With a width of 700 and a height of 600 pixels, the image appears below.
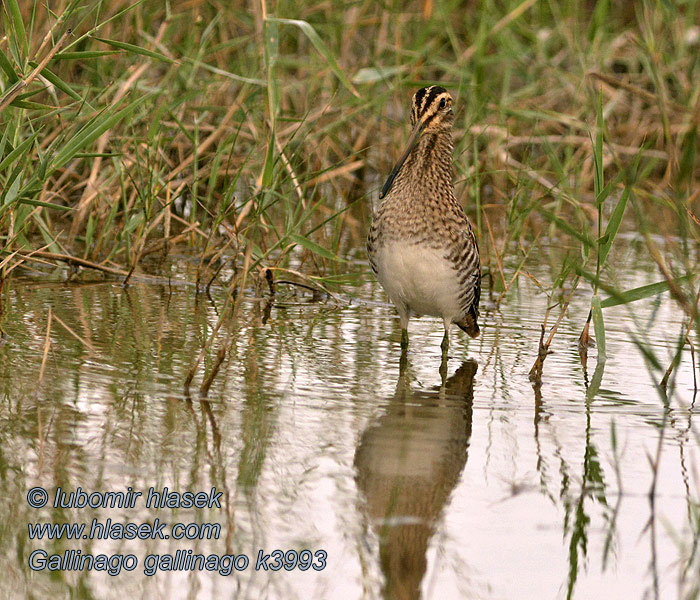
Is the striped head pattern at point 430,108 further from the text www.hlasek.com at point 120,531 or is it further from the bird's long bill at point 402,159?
the text www.hlasek.com at point 120,531

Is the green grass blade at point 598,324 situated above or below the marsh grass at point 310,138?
below

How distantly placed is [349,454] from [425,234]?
1.61 metres

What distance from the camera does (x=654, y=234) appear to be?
26.8 ft


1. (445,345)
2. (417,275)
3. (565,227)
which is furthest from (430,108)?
(565,227)

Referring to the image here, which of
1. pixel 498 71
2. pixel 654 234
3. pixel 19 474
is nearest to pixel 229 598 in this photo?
pixel 19 474

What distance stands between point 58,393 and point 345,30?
554cm

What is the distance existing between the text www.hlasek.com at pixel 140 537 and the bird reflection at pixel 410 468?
0.22m

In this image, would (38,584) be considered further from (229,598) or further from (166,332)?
(166,332)

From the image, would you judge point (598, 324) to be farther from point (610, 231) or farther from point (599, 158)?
point (599, 158)

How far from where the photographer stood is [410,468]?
143 inches

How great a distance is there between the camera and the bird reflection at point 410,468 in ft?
9.70

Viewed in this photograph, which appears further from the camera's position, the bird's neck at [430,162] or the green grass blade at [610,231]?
the bird's neck at [430,162]

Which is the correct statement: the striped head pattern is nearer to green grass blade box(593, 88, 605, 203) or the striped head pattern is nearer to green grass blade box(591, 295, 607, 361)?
green grass blade box(593, 88, 605, 203)

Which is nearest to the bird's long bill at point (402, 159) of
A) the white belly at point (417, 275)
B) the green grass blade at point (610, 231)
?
the white belly at point (417, 275)
